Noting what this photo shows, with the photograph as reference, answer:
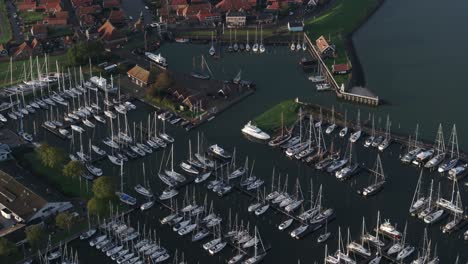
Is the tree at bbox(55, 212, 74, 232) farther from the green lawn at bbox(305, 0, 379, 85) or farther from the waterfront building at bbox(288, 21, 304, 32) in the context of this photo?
the waterfront building at bbox(288, 21, 304, 32)

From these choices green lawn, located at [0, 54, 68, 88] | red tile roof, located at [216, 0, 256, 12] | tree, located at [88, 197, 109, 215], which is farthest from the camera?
red tile roof, located at [216, 0, 256, 12]

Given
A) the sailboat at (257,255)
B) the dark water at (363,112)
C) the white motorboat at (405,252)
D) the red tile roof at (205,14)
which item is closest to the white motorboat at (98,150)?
→ the dark water at (363,112)

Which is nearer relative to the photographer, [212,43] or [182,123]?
[182,123]

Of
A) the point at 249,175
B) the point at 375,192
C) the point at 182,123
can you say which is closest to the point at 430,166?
the point at 375,192

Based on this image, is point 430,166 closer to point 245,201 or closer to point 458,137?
point 458,137

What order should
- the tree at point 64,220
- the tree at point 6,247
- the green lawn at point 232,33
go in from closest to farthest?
the tree at point 6,247, the tree at point 64,220, the green lawn at point 232,33

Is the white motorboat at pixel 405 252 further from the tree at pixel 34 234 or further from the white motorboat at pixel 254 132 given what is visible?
the tree at pixel 34 234

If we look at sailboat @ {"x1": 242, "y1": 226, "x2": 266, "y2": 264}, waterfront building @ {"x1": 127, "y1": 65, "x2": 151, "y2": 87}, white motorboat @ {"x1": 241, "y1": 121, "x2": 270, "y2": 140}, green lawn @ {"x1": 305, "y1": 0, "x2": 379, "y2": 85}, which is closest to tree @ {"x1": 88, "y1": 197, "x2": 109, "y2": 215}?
sailboat @ {"x1": 242, "y1": 226, "x2": 266, "y2": 264}
